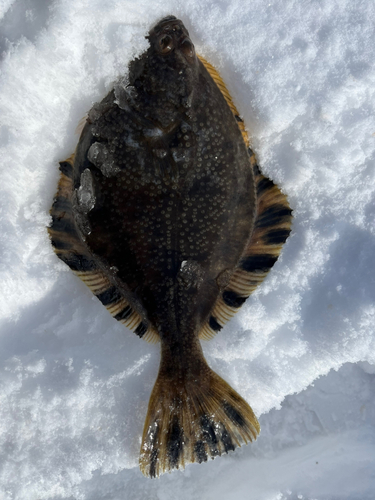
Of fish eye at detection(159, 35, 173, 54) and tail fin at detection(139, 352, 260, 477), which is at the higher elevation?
fish eye at detection(159, 35, 173, 54)

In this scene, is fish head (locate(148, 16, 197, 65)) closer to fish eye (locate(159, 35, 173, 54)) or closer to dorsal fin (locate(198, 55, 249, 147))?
fish eye (locate(159, 35, 173, 54))

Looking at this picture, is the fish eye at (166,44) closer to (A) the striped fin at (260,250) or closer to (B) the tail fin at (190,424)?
(A) the striped fin at (260,250)

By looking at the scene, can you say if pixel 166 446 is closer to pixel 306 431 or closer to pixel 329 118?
pixel 306 431

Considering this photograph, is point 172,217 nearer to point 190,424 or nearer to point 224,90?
point 224,90

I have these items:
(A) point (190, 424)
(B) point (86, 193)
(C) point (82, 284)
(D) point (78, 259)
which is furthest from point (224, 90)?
(A) point (190, 424)

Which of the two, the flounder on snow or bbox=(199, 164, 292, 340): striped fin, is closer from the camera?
the flounder on snow

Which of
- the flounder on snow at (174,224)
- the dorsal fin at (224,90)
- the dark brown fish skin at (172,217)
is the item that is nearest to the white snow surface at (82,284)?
the dorsal fin at (224,90)

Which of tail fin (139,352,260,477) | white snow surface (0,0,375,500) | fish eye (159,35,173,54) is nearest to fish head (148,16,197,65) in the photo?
fish eye (159,35,173,54)
